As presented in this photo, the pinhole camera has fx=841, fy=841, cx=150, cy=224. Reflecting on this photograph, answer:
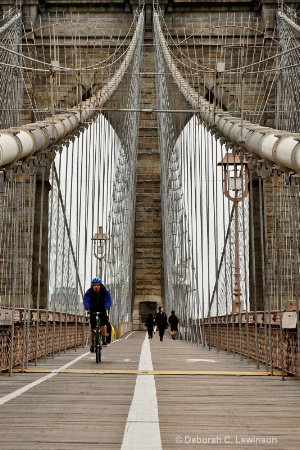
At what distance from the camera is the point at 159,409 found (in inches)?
171

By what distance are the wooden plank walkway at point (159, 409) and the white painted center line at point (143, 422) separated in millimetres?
15

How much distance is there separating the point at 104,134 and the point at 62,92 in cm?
Answer: 879

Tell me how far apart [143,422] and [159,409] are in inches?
23.4

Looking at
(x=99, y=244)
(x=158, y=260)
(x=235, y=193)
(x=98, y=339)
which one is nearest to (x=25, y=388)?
(x=98, y=339)

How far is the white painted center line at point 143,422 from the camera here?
308cm

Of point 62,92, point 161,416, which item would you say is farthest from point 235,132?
point 62,92

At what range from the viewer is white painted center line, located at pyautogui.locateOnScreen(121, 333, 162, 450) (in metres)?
3.08

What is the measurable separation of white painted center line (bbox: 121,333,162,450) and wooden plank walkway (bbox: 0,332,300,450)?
15 millimetres

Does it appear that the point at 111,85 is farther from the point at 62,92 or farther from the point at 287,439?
the point at 287,439

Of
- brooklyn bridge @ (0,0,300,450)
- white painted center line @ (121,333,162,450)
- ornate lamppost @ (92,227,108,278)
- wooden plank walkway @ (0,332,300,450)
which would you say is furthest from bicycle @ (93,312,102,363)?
ornate lamppost @ (92,227,108,278)

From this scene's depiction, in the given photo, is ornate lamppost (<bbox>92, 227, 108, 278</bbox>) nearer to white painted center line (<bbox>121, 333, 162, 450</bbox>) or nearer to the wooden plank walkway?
the wooden plank walkway

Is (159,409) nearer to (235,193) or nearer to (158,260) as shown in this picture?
(235,193)

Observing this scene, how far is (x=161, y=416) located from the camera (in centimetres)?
405

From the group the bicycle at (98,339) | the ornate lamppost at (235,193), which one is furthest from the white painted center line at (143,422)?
the ornate lamppost at (235,193)
